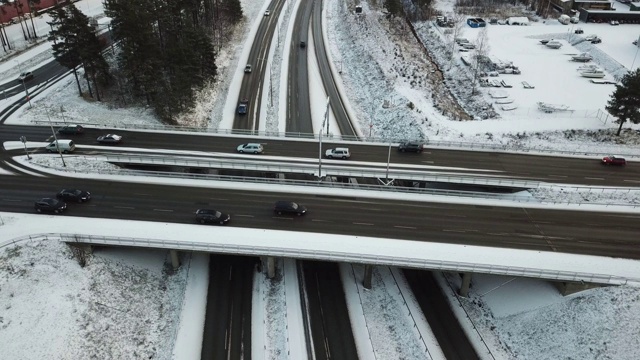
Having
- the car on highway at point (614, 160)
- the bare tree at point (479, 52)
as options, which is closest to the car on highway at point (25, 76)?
the bare tree at point (479, 52)

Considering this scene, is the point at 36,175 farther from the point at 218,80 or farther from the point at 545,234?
the point at 545,234

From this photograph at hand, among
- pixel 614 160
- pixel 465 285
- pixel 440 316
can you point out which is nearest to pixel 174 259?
pixel 440 316

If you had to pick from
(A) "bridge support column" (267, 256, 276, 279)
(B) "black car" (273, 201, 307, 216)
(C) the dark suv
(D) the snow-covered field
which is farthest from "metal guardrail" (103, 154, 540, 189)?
(A) "bridge support column" (267, 256, 276, 279)

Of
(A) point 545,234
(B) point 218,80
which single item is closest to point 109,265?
(A) point 545,234

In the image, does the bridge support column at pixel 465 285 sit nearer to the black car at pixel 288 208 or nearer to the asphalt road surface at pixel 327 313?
the asphalt road surface at pixel 327 313

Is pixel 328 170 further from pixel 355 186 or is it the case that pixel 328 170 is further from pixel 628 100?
pixel 628 100

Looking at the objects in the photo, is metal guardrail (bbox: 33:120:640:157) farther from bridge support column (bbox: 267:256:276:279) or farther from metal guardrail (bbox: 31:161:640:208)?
bridge support column (bbox: 267:256:276:279)
